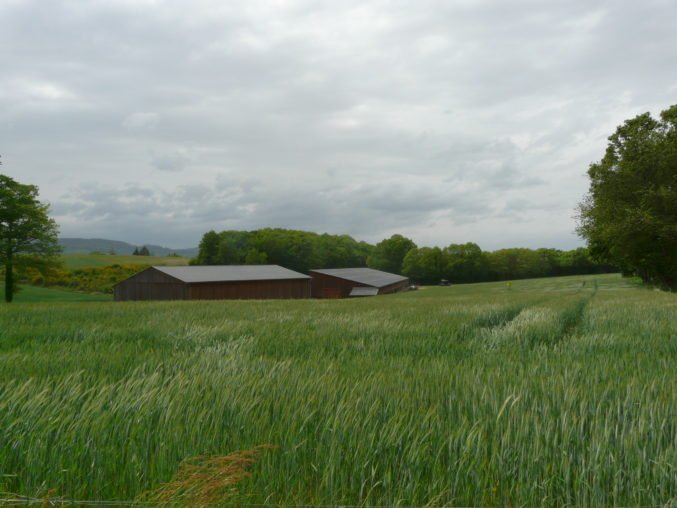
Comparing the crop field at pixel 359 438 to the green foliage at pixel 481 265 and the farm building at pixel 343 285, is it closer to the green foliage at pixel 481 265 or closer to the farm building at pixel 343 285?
the farm building at pixel 343 285

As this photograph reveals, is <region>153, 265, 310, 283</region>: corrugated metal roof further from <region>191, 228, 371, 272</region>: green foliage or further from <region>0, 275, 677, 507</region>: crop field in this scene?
<region>0, 275, 677, 507</region>: crop field

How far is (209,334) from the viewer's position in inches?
405

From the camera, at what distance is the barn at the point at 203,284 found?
61.9 m

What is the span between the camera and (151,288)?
214 feet

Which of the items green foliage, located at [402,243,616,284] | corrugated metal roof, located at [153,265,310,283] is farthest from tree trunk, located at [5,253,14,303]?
green foliage, located at [402,243,616,284]

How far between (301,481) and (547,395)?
2638 millimetres

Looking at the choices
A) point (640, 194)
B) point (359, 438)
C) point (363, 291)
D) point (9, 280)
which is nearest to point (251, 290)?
point (363, 291)

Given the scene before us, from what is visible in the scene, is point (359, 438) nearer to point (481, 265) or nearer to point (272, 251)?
point (272, 251)

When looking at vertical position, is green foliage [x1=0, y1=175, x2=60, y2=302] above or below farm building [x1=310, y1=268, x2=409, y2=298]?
above

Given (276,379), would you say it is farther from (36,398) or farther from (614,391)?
(614,391)

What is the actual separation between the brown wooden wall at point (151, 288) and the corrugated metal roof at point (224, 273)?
40.1 inches

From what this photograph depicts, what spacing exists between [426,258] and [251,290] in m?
68.4

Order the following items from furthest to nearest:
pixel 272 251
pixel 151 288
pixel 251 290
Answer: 1. pixel 272 251
2. pixel 251 290
3. pixel 151 288

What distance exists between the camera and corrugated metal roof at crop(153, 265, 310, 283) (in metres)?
63.3
